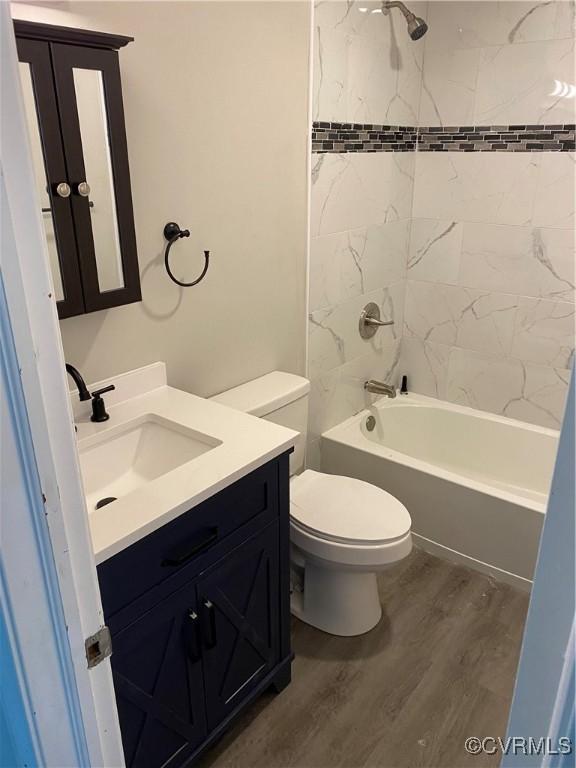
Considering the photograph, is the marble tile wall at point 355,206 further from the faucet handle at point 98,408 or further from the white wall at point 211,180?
the faucet handle at point 98,408

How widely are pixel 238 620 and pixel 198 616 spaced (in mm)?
189

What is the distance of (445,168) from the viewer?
2.69 metres

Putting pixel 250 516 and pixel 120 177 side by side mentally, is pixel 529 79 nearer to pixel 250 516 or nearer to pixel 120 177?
pixel 120 177

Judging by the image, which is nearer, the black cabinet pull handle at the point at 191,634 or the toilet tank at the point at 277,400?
the black cabinet pull handle at the point at 191,634

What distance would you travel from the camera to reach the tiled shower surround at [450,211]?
230cm

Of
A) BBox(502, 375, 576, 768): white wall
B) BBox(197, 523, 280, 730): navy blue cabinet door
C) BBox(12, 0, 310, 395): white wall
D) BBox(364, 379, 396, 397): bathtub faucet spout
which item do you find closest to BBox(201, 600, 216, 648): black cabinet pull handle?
BBox(197, 523, 280, 730): navy blue cabinet door

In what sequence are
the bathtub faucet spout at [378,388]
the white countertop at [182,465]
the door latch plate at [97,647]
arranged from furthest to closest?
the bathtub faucet spout at [378,388], the white countertop at [182,465], the door latch plate at [97,647]

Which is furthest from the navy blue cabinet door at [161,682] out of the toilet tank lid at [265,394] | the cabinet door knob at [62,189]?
the cabinet door knob at [62,189]

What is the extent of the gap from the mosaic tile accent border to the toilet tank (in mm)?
856

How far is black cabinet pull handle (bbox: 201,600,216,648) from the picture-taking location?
1.47 meters

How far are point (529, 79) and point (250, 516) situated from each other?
2031 mm

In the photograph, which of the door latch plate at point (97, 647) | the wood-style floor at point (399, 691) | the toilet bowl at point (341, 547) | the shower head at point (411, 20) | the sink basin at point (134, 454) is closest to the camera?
the door latch plate at point (97, 647)

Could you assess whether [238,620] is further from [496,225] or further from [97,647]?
[496,225]

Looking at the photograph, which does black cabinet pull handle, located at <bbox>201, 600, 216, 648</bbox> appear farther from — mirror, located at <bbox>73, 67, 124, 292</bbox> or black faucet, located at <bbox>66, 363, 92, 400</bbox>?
mirror, located at <bbox>73, 67, 124, 292</bbox>
